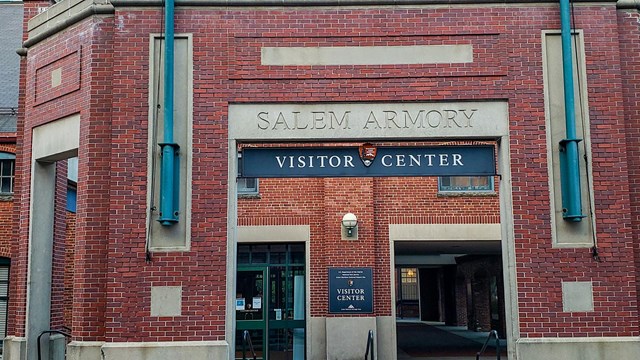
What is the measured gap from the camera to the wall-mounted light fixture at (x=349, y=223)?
54.4 feet

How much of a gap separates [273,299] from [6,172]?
687 centimetres

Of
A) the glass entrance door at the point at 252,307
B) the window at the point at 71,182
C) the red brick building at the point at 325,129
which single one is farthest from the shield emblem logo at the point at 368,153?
the glass entrance door at the point at 252,307

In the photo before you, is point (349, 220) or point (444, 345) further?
point (444, 345)

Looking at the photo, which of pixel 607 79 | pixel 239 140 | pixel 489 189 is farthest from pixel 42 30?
pixel 489 189

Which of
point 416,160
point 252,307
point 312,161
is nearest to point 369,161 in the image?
point 416,160

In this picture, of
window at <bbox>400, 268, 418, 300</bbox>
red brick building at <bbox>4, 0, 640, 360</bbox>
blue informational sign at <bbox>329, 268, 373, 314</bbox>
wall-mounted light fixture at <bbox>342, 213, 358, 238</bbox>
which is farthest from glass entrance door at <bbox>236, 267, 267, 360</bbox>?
window at <bbox>400, 268, 418, 300</bbox>

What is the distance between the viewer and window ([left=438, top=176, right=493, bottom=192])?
17.7 metres

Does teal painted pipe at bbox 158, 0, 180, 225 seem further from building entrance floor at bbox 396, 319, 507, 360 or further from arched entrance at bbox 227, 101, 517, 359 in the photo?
building entrance floor at bbox 396, 319, 507, 360

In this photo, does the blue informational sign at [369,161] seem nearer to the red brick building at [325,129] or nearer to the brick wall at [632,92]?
the red brick building at [325,129]

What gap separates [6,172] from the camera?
16.4m

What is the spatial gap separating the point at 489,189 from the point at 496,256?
864 cm

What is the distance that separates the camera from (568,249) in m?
9.23

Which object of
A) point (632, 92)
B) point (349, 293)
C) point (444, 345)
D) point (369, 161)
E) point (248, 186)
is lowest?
point (444, 345)

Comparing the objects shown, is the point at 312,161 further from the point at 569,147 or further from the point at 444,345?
the point at 444,345
